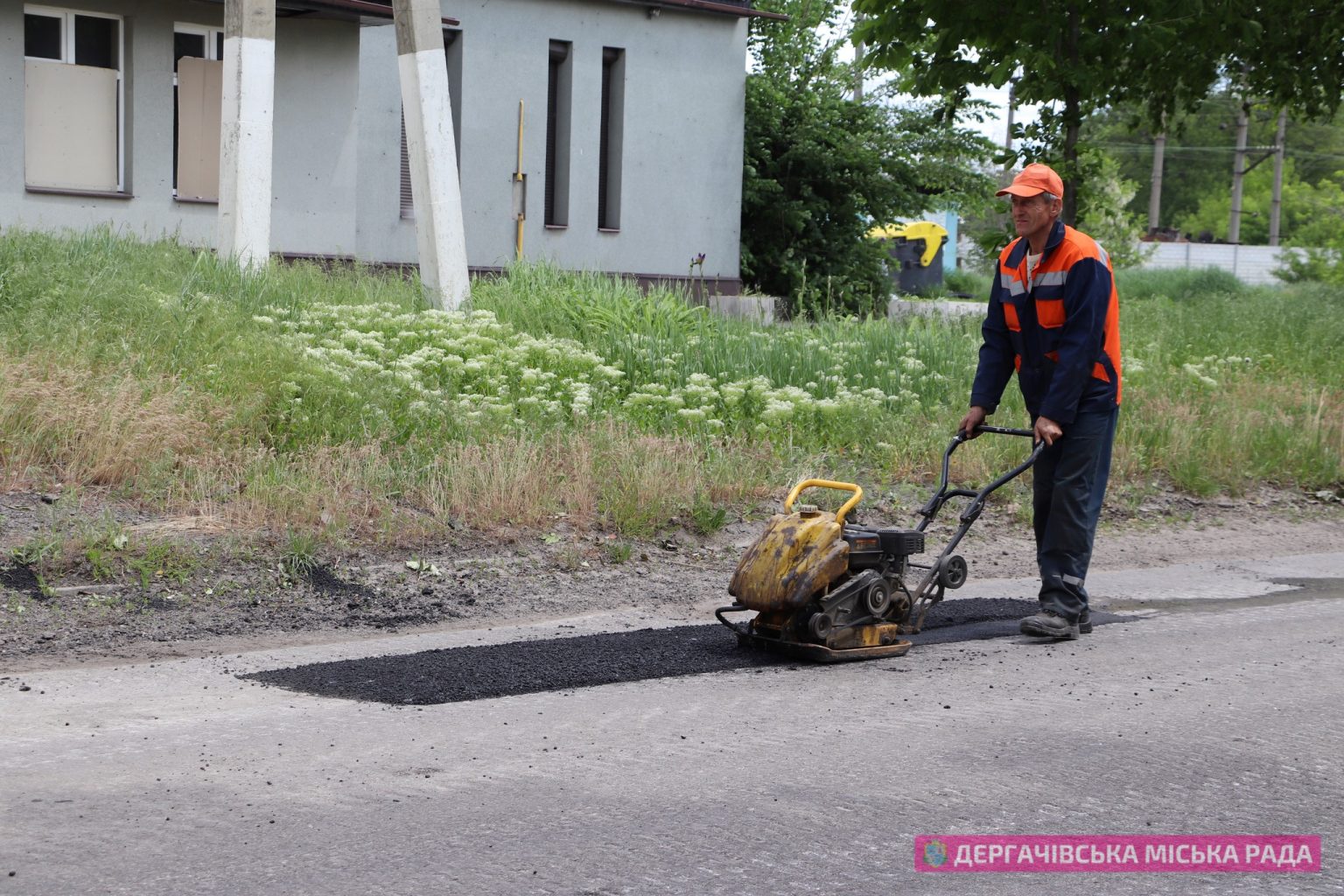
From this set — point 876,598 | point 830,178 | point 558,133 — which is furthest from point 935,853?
point 830,178

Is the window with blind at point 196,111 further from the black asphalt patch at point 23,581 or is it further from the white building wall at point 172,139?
the black asphalt patch at point 23,581

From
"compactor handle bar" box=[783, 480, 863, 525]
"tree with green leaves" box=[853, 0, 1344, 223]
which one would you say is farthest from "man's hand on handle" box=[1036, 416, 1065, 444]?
"tree with green leaves" box=[853, 0, 1344, 223]

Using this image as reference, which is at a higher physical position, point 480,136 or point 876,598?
point 480,136

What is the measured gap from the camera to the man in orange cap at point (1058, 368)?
6930 millimetres

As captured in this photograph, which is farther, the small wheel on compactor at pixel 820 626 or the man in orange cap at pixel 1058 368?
the man in orange cap at pixel 1058 368

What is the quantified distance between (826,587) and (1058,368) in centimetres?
165

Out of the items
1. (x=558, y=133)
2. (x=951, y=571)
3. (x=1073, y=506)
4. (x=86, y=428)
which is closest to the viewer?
(x=951, y=571)

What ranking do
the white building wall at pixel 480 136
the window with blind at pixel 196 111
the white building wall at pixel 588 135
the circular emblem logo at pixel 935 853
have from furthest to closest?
the white building wall at pixel 588 135, the window with blind at pixel 196 111, the white building wall at pixel 480 136, the circular emblem logo at pixel 935 853

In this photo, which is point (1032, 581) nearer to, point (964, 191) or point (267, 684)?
point (267, 684)

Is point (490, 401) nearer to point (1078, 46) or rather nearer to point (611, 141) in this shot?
point (1078, 46)

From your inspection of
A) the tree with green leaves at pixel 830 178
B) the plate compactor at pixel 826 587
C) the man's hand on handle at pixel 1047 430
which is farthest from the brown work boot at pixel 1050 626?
the tree with green leaves at pixel 830 178

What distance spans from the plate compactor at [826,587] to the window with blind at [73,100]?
46.1 ft

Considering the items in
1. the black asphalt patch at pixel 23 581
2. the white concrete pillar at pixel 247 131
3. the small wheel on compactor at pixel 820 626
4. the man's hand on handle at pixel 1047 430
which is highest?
the white concrete pillar at pixel 247 131

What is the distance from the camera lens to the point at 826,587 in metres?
6.27
